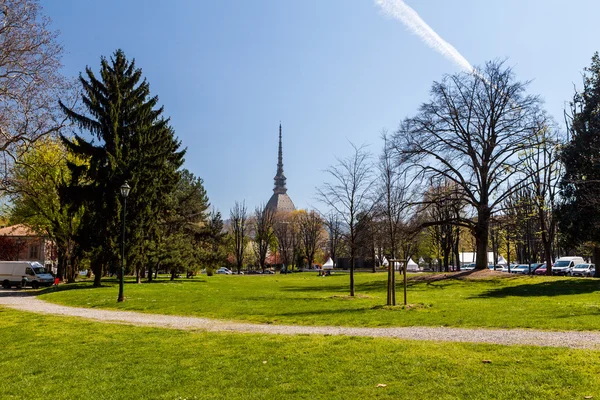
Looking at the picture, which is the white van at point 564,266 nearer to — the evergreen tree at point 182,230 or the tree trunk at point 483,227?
the tree trunk at point 483,227

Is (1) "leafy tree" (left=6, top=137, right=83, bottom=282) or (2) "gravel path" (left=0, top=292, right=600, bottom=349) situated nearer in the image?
(2) "gravel path" (left=0, top=292, right=600, bottom=349)

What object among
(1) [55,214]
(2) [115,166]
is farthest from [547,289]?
(1) [55,214]

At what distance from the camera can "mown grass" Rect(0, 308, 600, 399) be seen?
21.2 feet

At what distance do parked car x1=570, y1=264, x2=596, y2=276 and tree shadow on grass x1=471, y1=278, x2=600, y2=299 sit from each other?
2297 cm

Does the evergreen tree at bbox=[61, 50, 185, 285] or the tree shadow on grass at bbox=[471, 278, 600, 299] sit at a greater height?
the evergreen tree at bbox=[61, 50, 185, 285]

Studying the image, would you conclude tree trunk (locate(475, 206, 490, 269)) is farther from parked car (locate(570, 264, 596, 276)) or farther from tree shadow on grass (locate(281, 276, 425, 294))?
parked car (locate(570, 264, 596, 276))

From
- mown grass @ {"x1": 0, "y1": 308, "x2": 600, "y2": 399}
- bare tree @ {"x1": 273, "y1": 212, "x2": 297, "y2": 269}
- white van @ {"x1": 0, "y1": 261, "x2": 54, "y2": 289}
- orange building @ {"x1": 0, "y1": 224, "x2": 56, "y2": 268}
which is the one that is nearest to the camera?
mown grass @ {"x1": 0, "y1": 308, "x2": 600, "y2": 399}

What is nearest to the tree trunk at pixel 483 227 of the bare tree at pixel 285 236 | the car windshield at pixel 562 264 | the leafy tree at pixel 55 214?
the car windshield at pixel 562 264

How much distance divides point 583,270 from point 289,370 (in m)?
50.3

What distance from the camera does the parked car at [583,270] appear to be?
1876 inches

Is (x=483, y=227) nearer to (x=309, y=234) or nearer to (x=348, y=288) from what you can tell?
(x=348, y=288)

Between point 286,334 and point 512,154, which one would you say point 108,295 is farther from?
point 512,154

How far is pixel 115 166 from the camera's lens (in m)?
30.3

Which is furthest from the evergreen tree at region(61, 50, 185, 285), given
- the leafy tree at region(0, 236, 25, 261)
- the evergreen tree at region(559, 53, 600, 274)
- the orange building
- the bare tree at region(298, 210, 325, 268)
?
the bare tree at region(298, 210, 325, 268)
